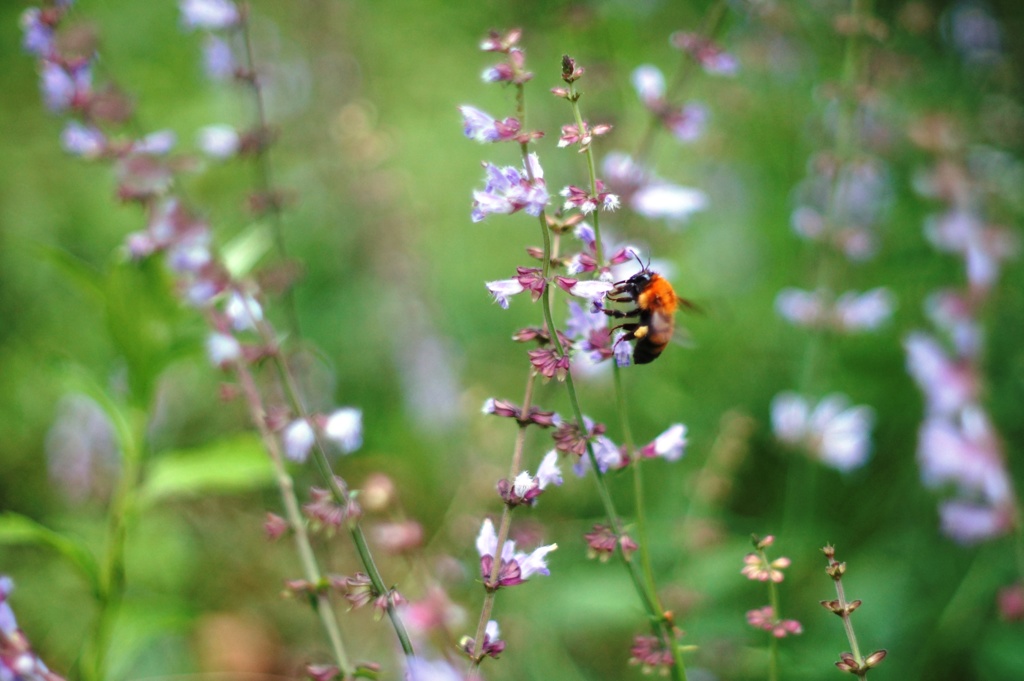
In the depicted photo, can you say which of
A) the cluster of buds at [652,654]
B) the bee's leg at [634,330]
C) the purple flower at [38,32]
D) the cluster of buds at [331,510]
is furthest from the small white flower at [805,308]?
the purple flower at [38,32]

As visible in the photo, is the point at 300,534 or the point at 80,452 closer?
the point at 300,534

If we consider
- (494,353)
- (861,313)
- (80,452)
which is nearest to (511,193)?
(861,313)

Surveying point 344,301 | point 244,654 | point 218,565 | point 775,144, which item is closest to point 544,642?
point 244,654

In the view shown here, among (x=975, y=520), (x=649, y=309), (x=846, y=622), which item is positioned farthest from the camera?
(x=975, y=520)

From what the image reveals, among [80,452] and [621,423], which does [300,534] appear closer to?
[621,423]

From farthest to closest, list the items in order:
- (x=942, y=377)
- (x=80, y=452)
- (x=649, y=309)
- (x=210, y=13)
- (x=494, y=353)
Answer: (x=494, y=353), (x=80, y=452), (x=942, y=377), (x=210, y=13), (x=649, y=309)

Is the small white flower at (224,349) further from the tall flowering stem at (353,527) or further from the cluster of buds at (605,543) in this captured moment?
the cluster of buds at (605,543)
